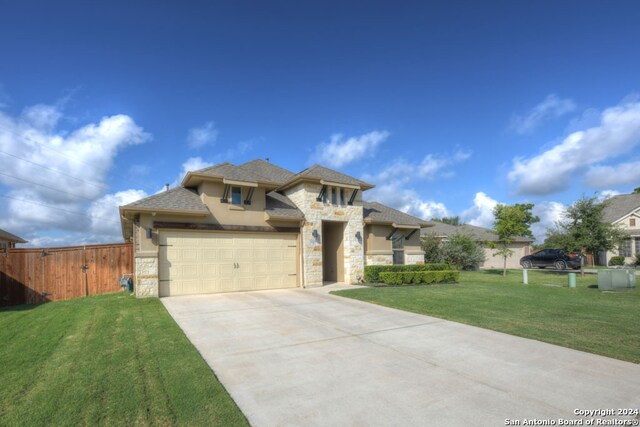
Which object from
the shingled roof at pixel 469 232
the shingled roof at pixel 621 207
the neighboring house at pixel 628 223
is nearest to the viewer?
the neighboring house at pixel 628 223

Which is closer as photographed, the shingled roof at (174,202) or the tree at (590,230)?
the shingled roof at (174,202)

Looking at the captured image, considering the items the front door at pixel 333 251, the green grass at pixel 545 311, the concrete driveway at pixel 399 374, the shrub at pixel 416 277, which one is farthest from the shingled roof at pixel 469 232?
the concrete driveway at pixel 399 374

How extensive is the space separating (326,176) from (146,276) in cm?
837

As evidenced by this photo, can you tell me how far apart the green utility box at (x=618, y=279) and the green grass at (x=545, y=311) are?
338 millimetres

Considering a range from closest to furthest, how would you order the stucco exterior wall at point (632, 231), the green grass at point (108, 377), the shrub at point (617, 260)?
the green grass at point (108, 377)
the shrub at point (617, 260)
the stucco exterior wall at point (632, 231)

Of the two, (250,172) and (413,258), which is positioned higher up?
(250,172)

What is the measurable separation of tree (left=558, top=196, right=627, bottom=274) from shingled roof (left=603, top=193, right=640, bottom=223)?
13516 millimetres

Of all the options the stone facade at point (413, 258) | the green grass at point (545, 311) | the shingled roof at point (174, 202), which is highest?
the shingled roof at point (174, 202)

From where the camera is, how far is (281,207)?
15211mm

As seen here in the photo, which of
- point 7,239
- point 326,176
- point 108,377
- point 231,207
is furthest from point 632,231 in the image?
point 7,239

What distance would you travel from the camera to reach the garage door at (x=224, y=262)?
12352mm

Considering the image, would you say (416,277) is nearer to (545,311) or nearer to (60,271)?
(545,311)

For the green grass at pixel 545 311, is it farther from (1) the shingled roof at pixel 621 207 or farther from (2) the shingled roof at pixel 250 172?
(1) the shingled roof at pixel 621 207

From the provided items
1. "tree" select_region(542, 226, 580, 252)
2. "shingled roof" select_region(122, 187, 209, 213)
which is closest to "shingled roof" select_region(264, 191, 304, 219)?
"shingled roof" select_region(122, 187, 209, 213)
